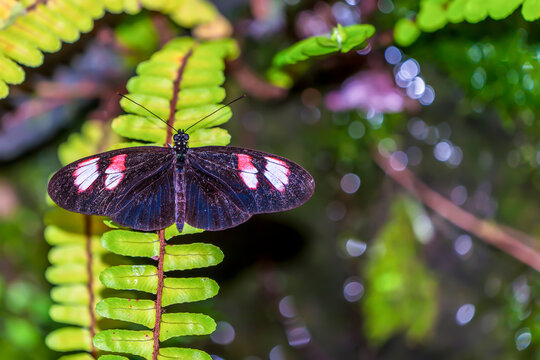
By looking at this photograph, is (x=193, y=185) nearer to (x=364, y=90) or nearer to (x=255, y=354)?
(x=364, y=90)

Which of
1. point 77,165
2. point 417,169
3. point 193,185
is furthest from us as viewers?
point 417,169

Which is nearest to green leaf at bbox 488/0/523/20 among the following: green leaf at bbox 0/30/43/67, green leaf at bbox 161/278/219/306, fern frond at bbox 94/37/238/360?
fern frond at bbox 94/37/238/360

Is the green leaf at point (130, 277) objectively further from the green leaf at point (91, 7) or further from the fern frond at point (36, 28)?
the green leaf at point (91, 7)

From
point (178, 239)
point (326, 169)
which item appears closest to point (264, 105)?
point (326, 169)

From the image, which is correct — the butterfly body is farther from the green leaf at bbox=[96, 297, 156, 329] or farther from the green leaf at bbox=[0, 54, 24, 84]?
the green leaf at bbox=[0, 54, 24, 84]

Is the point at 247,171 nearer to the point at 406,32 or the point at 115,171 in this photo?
the point at 115,171

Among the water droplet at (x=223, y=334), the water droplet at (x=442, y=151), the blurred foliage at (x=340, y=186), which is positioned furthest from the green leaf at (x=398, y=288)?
the water droplet at (x=223, y=334)

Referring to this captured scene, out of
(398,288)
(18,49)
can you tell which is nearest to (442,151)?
(398,288)
